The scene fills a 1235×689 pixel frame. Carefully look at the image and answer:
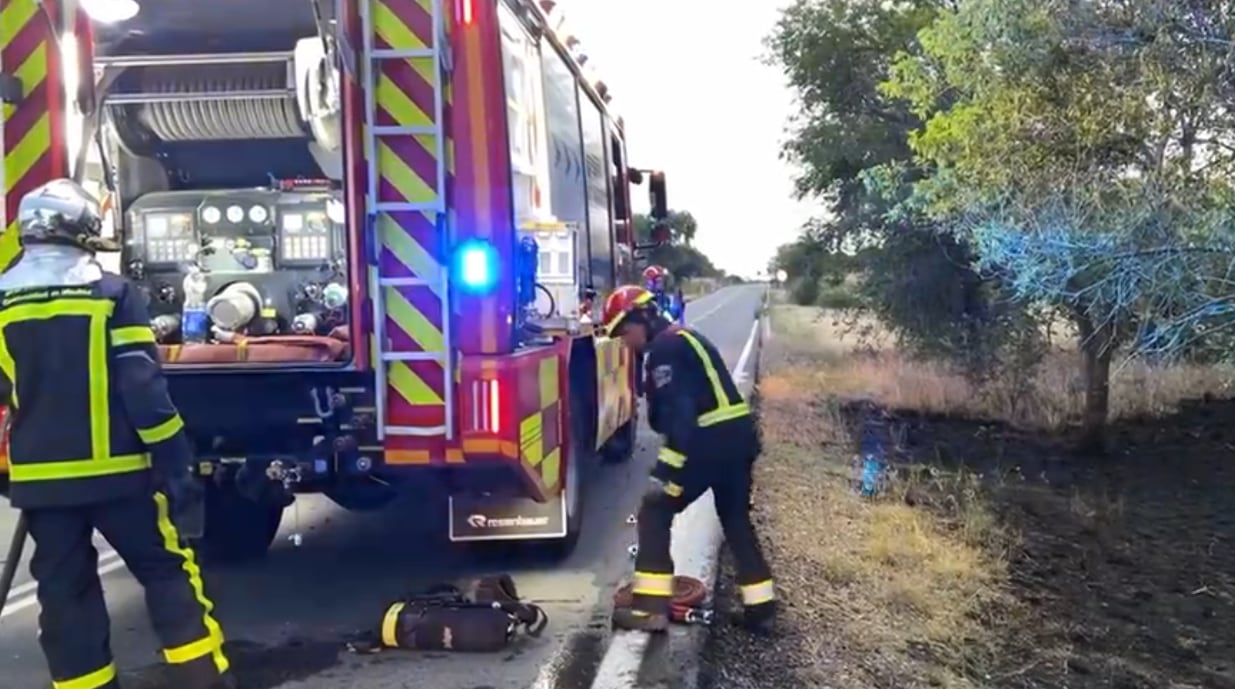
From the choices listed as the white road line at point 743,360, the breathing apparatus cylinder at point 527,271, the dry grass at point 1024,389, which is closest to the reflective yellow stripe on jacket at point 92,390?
the breathing apparatus cylinder at point 527,271

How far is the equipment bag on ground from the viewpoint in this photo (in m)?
5.50

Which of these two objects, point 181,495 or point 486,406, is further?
point 486,406

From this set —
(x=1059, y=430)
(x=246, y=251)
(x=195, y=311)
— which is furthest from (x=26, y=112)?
(x=1059, y=430)

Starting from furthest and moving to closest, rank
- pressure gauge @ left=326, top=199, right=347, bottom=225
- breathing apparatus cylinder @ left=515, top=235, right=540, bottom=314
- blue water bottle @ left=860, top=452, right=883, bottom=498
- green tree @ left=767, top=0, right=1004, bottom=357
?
green tree @ left=767, top=0, right=1004, bottom=357, blue water bottle @ left=860, top=452, right=883, bottom=498, pressure gauge @ left=326, top=199, right=347, bottom=225, breathing apparatus cylinder @ left=515, top=235, right=540, bottom=314

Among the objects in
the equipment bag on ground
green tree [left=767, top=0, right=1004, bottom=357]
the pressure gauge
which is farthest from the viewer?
green tree [left=767, top=0, right=1004, bottom=357]

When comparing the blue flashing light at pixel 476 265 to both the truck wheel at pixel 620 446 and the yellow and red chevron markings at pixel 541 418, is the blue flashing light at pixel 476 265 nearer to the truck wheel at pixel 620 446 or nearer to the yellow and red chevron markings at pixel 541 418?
the yellow and red chevron markings at pixel 541 418

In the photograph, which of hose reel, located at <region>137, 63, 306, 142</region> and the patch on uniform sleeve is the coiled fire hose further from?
hose reel, located at <region>137, 63, 306, 142</region>

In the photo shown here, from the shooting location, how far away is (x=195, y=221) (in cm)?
700

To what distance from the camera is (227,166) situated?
743 centimetres

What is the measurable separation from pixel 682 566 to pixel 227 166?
3.37 meters

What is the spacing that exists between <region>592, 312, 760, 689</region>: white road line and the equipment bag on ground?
1.44 feet

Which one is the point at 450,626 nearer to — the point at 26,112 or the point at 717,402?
the point at 717,402

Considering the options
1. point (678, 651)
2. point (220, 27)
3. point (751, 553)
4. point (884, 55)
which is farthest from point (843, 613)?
point (884, 55)

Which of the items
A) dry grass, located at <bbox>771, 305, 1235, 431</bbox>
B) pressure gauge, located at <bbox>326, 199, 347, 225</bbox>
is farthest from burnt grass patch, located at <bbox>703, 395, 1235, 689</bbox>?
pressure gauge, located at <bbox>326, 199, 347, 225</bbox>
